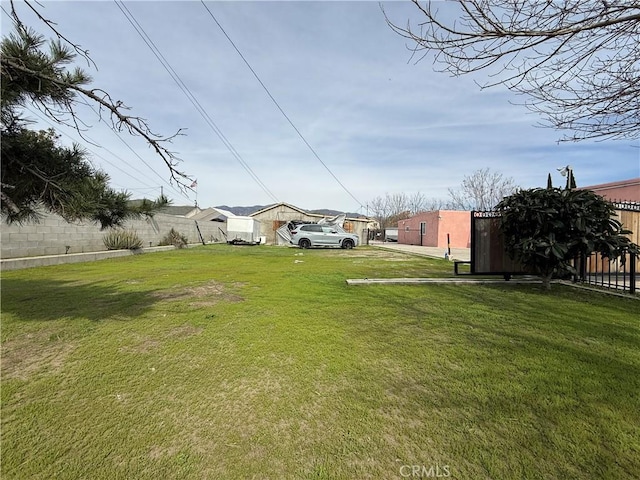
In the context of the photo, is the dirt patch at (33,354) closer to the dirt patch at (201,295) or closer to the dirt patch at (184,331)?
the dirt patch at (184,331)

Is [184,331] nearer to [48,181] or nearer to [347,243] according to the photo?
[48,181]

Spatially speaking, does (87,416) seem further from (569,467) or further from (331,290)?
(331,290)

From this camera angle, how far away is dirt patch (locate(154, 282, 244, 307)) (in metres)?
4.97

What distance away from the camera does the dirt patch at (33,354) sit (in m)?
2.55

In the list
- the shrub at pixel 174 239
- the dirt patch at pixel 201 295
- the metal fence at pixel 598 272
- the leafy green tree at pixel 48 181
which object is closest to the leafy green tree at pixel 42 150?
the leafy green tree at pixel 48 181

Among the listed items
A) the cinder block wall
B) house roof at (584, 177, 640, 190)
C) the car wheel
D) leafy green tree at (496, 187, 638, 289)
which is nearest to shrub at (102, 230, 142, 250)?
the cinder block wall

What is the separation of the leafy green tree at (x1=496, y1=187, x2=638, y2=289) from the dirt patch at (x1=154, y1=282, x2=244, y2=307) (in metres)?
5.54

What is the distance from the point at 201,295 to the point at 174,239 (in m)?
14.8

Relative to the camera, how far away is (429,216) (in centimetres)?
2680

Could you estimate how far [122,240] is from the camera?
13.4 metres

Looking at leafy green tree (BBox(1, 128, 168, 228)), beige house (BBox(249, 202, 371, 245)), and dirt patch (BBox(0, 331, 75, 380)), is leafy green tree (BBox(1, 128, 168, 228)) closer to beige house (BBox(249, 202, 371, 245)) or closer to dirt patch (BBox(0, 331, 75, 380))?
dirt patch (BBox(0, 331, 75, 380))

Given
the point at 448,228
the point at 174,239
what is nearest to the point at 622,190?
the point at 448,228

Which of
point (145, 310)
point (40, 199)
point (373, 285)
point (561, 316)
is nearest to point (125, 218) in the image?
point (40, 199)

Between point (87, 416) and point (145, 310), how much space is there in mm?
2588
